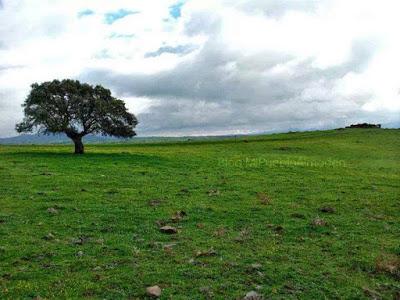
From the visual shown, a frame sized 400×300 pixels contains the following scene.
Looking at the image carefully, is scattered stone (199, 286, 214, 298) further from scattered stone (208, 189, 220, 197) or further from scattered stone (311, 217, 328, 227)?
scattered stone (208, 189, 220, 197)

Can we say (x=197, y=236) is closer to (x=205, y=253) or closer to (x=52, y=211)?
(x=205, y=253)

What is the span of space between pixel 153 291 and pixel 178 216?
9.38 metres

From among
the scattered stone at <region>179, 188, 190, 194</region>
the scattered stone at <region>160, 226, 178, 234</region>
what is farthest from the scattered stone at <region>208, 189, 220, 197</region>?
the scattered stone at <region>160, 226, 178, 234</region>

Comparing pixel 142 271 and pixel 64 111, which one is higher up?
pixel 64 111

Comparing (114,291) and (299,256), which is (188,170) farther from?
(114,291)

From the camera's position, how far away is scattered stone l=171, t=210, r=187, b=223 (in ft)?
65.7

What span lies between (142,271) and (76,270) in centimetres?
206

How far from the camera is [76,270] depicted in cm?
1304

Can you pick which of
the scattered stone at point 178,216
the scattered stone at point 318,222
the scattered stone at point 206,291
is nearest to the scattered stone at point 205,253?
the scattered stone at point 206,291

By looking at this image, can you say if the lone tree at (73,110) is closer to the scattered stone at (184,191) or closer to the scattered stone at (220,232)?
the scattered stone at (184,191)

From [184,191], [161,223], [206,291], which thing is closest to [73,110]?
[184,191]

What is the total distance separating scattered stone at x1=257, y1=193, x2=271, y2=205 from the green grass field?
0.13m

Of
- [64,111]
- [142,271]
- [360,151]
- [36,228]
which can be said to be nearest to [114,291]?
[142,271]

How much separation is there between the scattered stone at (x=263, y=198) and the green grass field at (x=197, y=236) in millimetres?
131
